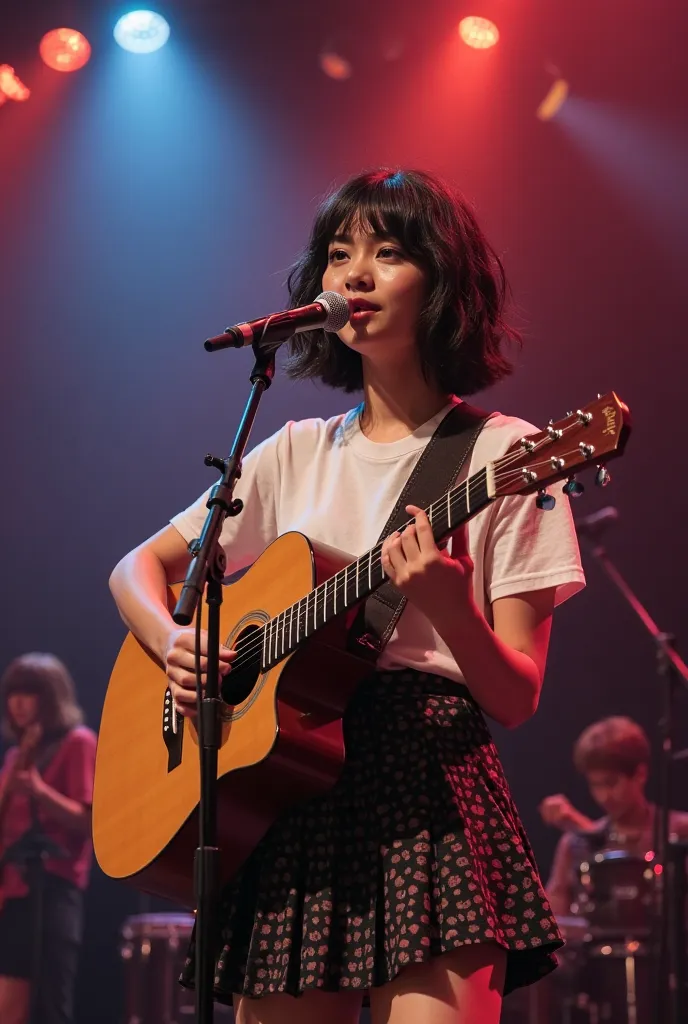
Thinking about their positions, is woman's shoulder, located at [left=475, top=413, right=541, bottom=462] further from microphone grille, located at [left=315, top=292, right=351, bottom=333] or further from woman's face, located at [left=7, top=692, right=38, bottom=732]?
woman's face, located at [left=7, top=692, right=38, bottom=732]

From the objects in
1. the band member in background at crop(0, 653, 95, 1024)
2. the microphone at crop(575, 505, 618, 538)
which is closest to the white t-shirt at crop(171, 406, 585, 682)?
the microphone at crop(575, 505, 618, 538)

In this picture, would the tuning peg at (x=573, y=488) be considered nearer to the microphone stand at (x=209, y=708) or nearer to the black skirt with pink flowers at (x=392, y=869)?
the black skirt with pink flowers at (x=392, y=869)

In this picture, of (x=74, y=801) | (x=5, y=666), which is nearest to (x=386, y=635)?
(x=74, y=801)

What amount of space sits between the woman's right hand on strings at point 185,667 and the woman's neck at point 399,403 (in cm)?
61

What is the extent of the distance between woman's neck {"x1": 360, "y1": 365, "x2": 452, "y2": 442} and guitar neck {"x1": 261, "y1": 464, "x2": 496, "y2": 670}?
18.4 inches

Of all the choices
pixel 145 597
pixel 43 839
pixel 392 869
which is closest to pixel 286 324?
pixel 145 597

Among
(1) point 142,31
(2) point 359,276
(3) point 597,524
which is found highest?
(1) point 142,31

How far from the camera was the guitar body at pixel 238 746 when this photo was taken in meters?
1.91

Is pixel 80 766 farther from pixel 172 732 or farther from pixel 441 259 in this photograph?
pixel 441 259

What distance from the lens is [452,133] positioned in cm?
664

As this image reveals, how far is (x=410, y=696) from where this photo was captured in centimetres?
196

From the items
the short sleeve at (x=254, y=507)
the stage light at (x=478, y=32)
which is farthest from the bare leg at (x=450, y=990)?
the stage light at (x=478, y=32)

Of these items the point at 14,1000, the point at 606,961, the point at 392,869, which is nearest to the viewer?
the point at 392,869

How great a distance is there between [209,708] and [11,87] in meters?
6.10
